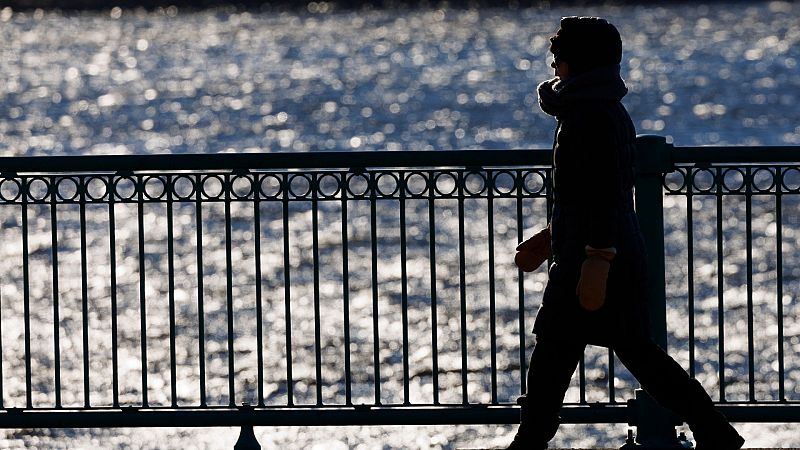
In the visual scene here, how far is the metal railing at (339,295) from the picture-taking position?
7492 mm

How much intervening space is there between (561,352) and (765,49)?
345ft

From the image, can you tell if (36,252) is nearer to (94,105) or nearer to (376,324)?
(376,324)

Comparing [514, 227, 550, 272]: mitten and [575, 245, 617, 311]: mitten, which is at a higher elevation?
[514, 227, 550, 272]: mitten

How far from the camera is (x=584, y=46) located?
19.6 ft

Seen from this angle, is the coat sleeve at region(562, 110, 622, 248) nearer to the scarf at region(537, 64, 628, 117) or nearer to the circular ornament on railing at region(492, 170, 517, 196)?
the scarf at region(537, 64, 628, 117)

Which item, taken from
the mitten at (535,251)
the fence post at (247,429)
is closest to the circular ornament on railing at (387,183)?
the fence post at (247,429)

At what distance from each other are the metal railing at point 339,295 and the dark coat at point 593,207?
2.98 ft

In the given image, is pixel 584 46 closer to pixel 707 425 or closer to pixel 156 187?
pixel 707 425

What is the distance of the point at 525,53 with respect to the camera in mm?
110312

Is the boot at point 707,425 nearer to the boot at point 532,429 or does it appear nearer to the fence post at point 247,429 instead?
the boot at point 532,429

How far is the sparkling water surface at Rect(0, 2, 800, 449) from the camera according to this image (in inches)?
773

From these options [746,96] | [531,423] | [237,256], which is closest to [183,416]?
[531,423]

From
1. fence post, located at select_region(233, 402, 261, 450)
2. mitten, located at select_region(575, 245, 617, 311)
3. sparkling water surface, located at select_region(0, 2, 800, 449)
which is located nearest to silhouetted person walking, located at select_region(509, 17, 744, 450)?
mitten, located at select_region(575, 245, 617, 311)

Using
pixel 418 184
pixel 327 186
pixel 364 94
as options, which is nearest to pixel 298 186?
pixel 327 186
